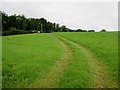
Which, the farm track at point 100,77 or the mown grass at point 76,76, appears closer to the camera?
the mown grass at point 76,76

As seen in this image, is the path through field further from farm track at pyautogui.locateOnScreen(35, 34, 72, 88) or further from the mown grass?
the mown grass

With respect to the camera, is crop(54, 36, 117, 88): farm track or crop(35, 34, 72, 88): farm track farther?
crop(54, 36, 117, 88): farm track

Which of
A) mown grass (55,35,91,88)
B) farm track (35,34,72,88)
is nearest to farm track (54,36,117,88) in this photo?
mown grass (55,35,91,88)

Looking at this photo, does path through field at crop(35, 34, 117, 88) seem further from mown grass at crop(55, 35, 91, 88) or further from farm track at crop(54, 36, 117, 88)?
mown grass at crop(55, 35, 91, 88)

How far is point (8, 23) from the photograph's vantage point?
137 meters

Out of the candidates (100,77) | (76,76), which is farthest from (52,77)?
(100,77)

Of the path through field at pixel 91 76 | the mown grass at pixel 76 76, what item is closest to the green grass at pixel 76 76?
the mown grass at pixel 76 76

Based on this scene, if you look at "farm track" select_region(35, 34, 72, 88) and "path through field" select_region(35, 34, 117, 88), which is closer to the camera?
"farm track" select_region(35, 34, 72, 88)

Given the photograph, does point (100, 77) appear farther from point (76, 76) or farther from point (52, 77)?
point (52, 77)

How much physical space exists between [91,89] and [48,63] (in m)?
8.33

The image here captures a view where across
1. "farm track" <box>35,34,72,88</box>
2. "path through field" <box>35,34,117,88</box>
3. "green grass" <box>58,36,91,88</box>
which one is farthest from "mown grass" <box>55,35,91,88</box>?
"farm track" <box>35,34,72,88</box>

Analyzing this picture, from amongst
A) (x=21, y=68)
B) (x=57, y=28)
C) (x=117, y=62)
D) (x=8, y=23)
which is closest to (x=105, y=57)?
(x=117, y=62)

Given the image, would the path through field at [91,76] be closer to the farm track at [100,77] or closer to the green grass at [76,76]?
the farm track at [100,77]

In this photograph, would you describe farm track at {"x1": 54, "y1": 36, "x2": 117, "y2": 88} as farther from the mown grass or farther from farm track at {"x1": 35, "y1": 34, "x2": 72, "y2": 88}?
farm track at {"x1": 35, "y1": 34, "x2": 72, "y2": 88}
